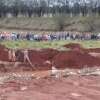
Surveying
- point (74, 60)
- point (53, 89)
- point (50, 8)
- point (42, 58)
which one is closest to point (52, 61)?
point (42, 58)

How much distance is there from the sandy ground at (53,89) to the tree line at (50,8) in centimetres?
8147

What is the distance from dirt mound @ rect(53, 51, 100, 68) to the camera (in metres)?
31.8

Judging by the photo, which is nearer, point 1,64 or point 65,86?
point 65,86

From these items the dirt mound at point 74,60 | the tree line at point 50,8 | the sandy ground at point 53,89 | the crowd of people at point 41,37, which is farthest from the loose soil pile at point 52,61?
the tree line at point 50,8

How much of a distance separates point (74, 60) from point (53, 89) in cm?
1141

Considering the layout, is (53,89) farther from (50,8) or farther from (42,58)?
(50,8)

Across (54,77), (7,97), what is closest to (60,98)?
(7,97)

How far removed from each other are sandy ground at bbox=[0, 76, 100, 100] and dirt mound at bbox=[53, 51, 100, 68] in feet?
20.7

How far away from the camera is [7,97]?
60.1 feet

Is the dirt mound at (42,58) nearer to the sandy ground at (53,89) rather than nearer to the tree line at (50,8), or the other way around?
the sandy ground at (53,89)

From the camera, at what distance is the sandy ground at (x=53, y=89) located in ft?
61.6

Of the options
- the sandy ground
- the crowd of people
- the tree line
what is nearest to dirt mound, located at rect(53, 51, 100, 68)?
the sandy ground

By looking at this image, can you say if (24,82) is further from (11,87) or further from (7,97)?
(7,97)

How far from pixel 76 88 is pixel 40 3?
90.3 metres
